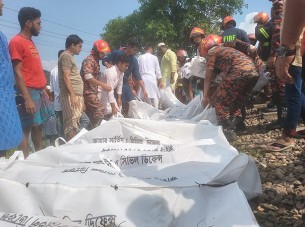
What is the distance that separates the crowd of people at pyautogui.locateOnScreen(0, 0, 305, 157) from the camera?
2.41 m

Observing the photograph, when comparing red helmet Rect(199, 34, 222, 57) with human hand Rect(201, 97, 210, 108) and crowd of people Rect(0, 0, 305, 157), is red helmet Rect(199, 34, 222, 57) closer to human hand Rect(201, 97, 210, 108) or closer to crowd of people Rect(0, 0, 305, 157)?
crowd of people Rect(0, 0, 305, 157)

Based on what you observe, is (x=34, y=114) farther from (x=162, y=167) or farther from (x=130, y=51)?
(x=130, y=51)

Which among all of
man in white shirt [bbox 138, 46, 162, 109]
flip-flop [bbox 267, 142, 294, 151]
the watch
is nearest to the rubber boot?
flip-flop [bbox 267, 142, 294, 151]

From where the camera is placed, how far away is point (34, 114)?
3.33m

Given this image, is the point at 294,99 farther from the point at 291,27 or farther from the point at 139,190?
the point at 139,190

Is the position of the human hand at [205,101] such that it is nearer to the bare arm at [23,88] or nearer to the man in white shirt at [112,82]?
the man in white shirt at [112,82]

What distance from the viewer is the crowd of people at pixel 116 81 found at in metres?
2.41

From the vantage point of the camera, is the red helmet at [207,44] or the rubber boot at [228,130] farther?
the red helmet at [207,44]

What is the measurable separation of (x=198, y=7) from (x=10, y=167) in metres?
27.1

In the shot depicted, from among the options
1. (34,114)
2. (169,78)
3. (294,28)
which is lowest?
(169,78)

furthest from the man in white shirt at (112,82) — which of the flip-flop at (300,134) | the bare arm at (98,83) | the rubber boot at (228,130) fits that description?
the flip-flop at (300,134)

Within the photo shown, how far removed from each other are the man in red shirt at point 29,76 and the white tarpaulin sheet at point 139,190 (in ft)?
3.59

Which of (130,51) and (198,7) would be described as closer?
(130,51)

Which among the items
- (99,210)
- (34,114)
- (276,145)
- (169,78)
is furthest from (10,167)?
(169,78)
